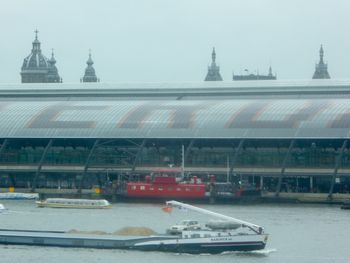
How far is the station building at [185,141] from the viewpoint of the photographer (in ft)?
452

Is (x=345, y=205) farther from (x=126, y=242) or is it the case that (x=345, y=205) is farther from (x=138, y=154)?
(x=126, y=242)

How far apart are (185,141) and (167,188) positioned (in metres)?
10.1

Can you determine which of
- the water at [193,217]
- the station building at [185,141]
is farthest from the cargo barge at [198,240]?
the station building at [185,141]

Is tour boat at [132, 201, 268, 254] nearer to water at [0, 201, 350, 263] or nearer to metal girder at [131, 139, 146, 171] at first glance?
water at [0, 201, 350, 263]

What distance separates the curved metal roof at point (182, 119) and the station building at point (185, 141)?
9 centimetres

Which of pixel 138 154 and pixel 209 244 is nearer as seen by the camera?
pixel 209 244

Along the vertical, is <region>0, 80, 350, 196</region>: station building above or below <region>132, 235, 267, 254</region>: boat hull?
above

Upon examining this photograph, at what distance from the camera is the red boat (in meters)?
133

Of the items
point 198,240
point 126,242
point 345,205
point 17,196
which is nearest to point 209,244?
point 198,240

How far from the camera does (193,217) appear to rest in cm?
11438

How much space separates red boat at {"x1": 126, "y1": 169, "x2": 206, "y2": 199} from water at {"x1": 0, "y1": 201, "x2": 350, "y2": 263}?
454 centimetres

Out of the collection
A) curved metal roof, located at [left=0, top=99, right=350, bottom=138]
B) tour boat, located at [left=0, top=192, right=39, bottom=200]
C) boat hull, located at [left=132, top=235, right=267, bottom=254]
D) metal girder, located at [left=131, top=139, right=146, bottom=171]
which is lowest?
boat hull, located at [left=132, top=235, right=267, bottom=254]

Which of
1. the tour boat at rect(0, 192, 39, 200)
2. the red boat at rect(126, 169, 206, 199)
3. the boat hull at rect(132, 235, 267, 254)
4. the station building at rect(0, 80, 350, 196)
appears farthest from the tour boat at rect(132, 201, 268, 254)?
the tour boat at rect(0, 192, 39, 200)

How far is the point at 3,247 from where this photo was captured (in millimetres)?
91250
